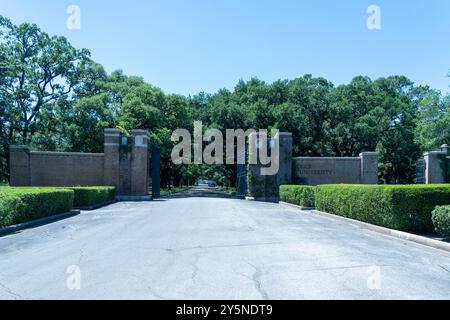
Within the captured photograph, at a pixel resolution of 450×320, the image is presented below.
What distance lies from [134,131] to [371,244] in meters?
23.4

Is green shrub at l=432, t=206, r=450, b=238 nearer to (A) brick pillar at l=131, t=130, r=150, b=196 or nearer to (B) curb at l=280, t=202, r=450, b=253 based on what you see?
(B) curb at l=280, t=202, r=450, b=253

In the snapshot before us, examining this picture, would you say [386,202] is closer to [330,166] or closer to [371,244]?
[371,244]

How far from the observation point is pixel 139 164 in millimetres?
30094

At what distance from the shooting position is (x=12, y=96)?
35.9m

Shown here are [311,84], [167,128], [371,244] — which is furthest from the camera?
[311,84]

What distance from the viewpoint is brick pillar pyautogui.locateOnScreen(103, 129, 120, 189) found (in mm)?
29812

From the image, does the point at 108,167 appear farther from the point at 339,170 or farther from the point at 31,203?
the point at 339,170

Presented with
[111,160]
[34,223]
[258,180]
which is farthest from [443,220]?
[111,160]

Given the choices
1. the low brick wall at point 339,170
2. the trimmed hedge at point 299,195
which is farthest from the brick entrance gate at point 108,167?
the low brick wall at point 339,170

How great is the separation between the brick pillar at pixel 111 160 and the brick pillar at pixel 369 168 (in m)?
18.2

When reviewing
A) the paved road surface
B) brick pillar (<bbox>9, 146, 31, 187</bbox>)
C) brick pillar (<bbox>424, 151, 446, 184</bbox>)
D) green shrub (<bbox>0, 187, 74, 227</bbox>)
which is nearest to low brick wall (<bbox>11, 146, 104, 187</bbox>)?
brick pillar (<bbox>9, 146, 31, 187</bbox>)

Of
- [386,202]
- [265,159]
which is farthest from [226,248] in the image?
[265,159]

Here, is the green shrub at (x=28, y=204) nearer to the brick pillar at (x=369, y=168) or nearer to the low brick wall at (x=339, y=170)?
the low brick wall at (x=339, y=170)

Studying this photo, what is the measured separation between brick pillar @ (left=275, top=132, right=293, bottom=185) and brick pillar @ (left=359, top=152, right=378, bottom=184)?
17.7ft
